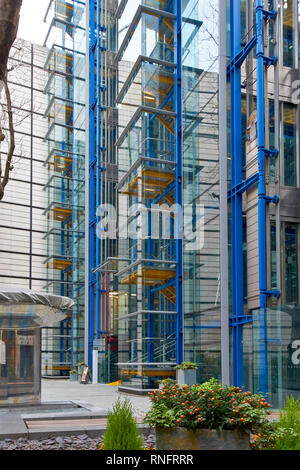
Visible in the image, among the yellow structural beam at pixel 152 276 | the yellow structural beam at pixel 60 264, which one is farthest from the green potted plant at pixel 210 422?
the yellow structural beam at pixel 60 264

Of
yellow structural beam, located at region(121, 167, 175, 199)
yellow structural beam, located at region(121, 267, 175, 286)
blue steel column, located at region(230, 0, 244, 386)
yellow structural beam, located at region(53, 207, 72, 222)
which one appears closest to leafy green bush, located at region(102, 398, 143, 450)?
blue steel column, located at region(230, 0, 244, 386)

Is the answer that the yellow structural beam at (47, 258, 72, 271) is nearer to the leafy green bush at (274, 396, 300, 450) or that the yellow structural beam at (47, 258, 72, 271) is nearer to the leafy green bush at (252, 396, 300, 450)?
the leafy green bush at (252, 396, 300, 450)

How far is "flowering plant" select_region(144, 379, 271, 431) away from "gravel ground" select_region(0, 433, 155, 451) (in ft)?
4.67

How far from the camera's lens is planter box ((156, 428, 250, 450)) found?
6.32 metres

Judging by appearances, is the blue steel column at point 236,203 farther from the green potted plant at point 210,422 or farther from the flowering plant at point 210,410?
the green potted plant at point 210,422

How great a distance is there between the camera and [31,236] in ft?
164

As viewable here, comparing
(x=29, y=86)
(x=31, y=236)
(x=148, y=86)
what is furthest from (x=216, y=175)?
(x=29, y=86)

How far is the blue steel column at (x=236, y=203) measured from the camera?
62.4ft

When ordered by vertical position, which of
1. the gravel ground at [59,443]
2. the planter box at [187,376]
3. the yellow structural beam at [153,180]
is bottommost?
the planter box at [187,376]

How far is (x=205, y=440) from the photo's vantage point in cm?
634

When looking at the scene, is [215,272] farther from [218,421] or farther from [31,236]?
[31,236]

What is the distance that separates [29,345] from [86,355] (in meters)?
21.1

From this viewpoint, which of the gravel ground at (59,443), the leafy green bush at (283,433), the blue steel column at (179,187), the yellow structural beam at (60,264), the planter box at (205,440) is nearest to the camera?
the leafy green bush at (283,433)

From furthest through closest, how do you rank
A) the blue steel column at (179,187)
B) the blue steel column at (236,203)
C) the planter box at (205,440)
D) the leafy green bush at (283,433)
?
1. the blue steel column at (179,187)
2. the blue steel column at (236,203)
3. the planter box at (205,440)
4. the leafy green bush at (283,433)
